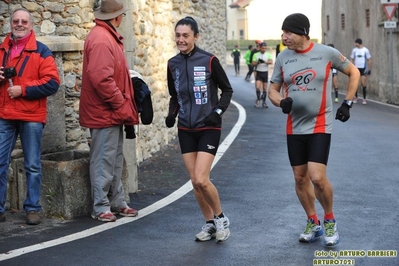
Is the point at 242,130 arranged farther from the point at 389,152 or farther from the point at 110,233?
the point at 110,233

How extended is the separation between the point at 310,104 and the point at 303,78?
0.72 ft

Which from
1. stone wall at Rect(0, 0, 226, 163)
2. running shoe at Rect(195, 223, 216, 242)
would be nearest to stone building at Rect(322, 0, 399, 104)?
stone wall at Rect(0, 0, 226, 163)

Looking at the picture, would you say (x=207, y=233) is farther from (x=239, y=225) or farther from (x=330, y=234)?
(x=330, y=234)

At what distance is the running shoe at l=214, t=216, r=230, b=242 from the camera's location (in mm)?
7477

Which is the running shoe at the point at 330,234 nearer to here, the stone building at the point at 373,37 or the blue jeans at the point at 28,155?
the blue jeans at the point at 28,155

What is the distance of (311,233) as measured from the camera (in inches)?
295

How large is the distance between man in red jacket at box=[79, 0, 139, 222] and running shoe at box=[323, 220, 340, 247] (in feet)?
6.78

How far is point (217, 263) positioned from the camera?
263 inches

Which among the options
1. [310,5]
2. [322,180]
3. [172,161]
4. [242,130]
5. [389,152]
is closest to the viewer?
[322,180]

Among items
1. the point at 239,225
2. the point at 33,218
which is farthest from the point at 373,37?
the point at 33,218

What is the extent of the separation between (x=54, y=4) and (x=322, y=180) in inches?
161

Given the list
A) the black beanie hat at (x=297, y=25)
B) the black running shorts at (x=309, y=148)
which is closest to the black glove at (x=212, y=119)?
the black running shorts at (x=309, y=148)

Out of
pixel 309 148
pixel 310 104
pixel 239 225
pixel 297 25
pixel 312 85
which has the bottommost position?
pixel 239 225

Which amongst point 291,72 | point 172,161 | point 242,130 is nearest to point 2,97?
point 291,72
